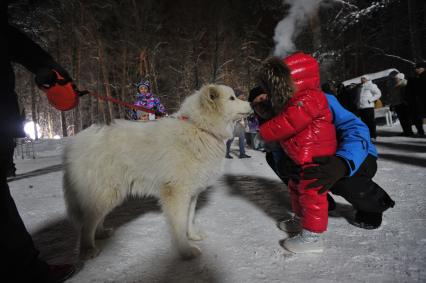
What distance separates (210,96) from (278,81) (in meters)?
0.76

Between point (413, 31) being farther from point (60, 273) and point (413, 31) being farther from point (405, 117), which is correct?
point (60, 273)

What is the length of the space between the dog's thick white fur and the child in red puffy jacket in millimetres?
623

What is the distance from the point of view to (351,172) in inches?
98.0

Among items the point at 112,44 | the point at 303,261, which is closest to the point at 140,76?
the point at 112,44

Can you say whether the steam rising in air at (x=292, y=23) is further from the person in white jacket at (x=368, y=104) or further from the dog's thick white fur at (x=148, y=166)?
the dog's thick white fur at (x=148, y=166)

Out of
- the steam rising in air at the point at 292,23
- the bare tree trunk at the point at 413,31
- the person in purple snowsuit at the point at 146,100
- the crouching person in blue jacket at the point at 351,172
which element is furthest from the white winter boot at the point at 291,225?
the bare tree trunk at the point at 413,31

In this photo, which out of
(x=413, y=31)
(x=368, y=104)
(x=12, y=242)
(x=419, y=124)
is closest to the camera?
Answer: (x=12, y=242)

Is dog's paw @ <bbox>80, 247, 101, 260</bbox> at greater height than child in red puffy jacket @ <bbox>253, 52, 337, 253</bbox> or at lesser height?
lesser

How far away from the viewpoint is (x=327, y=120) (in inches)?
98.0

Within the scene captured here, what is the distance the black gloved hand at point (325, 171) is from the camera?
90.8 inches

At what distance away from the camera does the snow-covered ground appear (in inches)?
80.0

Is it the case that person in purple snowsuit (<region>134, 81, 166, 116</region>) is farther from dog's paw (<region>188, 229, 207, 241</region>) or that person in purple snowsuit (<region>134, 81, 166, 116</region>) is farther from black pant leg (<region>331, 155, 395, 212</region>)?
black pant leg (<region>331, 155, 395, 212</region>)

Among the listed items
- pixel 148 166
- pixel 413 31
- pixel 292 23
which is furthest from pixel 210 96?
pixel 413 31

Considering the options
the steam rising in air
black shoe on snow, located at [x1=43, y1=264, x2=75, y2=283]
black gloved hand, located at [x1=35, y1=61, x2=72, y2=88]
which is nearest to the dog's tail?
black shoe on snow, located at [x1=43, y1=264, x2=75, y2=283]
